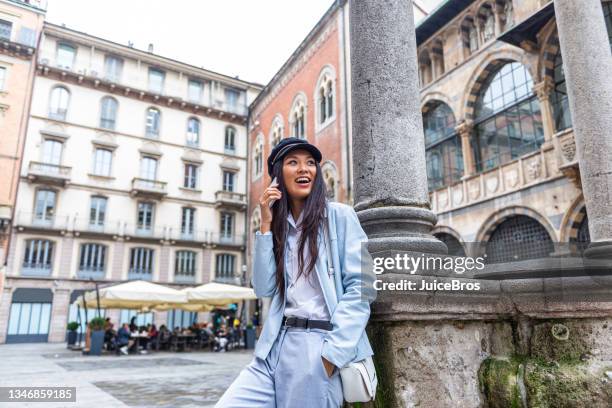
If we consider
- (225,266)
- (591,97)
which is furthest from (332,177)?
(591,97)

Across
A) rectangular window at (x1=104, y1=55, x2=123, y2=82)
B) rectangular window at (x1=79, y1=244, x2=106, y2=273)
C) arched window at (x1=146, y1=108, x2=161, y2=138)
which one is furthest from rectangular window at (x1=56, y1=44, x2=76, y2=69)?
rectangular window at (x1=79, y1=244, x2=106, y2=273)

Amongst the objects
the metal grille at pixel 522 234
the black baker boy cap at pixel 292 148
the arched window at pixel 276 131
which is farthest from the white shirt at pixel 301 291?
the arched window at pixel 276 131

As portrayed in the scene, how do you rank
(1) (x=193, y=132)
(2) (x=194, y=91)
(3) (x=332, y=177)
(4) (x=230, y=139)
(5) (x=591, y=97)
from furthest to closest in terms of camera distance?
(4) (x=230, y=139) → (2) (x=194, y=91) → (1) (x=193, y=132) → (3) (x=332, y=177) → (5) (x=591, y=97)

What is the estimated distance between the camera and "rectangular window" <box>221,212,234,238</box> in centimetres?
3069

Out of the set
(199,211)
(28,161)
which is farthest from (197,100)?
(28,161)

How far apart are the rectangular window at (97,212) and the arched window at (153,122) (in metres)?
5.25

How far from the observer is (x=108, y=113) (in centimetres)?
2812

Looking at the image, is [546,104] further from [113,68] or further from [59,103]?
[59,103]

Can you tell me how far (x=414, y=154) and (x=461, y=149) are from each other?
48.9ft

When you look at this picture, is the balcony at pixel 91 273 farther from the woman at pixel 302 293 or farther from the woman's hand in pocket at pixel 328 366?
the woman's hand in pocket at pixel 328 366

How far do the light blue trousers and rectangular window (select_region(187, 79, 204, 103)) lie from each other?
1221 inches

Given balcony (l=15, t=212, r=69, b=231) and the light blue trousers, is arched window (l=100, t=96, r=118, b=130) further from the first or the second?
the light blue trousers

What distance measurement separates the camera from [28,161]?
81.6 feet

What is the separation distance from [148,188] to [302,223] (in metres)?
27.6
